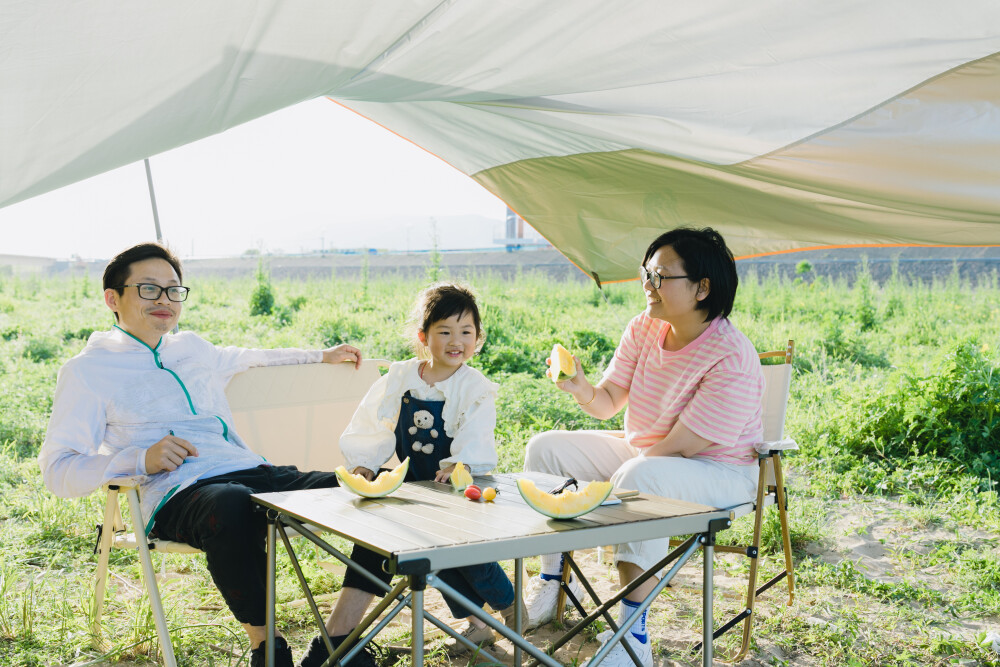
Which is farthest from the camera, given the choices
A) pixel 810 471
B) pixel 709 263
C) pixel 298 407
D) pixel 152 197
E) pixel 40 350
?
pixel 40 350

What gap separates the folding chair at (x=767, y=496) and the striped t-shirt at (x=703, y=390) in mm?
83

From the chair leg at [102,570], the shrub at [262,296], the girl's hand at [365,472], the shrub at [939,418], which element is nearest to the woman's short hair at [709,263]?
the girl's hand at [365,472]

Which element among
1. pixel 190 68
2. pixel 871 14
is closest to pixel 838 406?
pixel 871 14

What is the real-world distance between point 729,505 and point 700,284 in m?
0.72

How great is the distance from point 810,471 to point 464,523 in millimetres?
3613

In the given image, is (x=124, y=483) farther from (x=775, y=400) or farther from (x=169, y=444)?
(x=775, y=400)

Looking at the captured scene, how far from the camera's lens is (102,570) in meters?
2.74

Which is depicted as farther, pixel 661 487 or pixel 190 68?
pixel 661 487

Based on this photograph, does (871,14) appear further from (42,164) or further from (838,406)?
(838,406)

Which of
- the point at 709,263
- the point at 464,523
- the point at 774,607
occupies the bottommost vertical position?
the point at 774,607

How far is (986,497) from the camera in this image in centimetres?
421

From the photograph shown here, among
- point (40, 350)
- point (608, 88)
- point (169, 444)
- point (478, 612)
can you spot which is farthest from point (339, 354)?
point (40, 350)

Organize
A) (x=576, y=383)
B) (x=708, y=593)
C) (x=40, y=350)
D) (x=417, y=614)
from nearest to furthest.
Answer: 1. (x=417, y=614)
2. (x=708, y=593)
3. (x=576, y=383)
4. (x=40, y=350)

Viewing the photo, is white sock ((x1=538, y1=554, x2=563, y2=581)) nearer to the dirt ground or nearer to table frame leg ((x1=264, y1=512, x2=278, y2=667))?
the dirt ground
